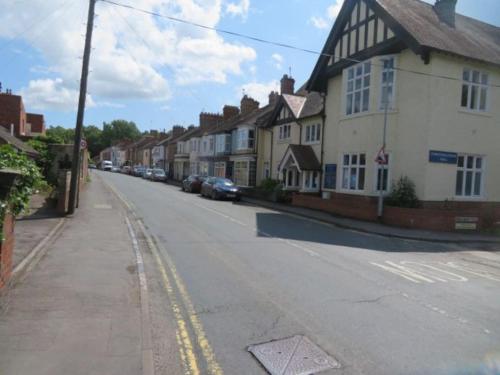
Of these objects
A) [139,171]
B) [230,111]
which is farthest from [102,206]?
[139,171]

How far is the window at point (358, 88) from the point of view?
68.3ft

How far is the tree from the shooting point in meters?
156

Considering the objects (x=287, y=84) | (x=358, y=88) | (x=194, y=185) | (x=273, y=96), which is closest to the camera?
(x=358, y=88)

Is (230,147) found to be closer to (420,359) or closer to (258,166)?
(258,166)

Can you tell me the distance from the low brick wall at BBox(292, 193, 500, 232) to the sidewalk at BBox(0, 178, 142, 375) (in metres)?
11.6

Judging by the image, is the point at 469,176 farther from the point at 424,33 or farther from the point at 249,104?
the point at 249,104

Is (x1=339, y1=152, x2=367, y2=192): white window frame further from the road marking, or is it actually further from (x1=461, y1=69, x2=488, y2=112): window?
the road marking

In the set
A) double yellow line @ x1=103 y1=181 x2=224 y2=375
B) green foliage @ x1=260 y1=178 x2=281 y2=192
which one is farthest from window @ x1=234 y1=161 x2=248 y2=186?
double yellow line @ x1=103 y1=181 x2=224 y2=375

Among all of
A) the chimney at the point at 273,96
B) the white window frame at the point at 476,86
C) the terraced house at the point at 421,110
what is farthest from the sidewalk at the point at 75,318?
the chimney at the point at 273,96

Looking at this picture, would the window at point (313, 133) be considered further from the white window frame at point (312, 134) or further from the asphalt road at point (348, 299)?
the asphalt road at point (348, 299)

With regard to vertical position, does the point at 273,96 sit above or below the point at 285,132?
above

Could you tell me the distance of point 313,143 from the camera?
90.3ft

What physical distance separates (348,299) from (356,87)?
16.8 m

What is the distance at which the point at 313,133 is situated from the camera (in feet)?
91.5
